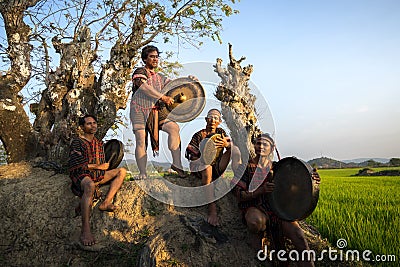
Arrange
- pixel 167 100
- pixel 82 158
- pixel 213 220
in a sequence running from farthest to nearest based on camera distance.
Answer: pixel 167 100
pixel 82 158
pixel 213 220

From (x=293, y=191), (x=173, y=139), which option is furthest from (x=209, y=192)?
(x=293, y=191)

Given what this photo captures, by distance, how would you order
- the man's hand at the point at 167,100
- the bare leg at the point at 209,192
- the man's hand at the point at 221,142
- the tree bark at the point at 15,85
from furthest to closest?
1. the tree bark at the point at 15,85
2. the man's hand at the point at 167,100
3. the man's hand at the point at 221,142
4. the bare leg at the point at 209,192

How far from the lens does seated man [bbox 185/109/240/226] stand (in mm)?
4227

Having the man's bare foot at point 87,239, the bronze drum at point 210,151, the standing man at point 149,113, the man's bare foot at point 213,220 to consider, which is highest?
the standing man at point 149,113

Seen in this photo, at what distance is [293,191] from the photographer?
3742mm

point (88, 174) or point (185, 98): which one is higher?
point (185, 98)

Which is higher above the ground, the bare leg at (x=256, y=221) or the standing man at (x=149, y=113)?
the standing man at (x=149, y=113)

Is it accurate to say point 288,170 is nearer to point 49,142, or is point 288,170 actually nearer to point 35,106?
point 49,142

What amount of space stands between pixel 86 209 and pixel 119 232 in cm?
54

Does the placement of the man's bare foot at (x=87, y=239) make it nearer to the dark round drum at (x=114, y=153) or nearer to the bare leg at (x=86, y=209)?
the bare leg at (x=86, y=209)

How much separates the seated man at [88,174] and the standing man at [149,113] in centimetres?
52

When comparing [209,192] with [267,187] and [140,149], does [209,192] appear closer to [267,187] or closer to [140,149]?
[267,187]

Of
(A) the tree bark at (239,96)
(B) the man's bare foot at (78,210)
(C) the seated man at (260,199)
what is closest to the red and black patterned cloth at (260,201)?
(C) the seated man at (260,199)

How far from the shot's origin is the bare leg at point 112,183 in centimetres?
435
